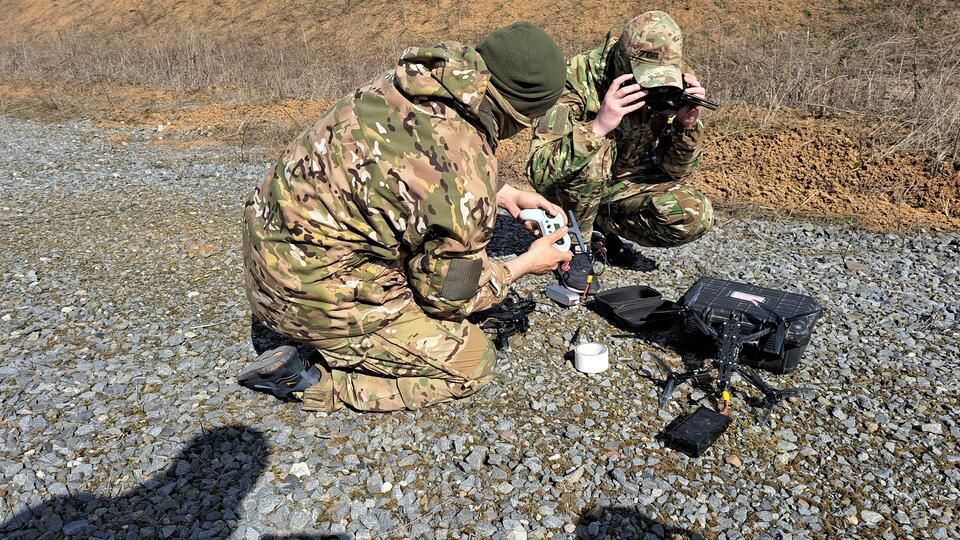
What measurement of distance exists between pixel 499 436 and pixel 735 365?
1.22 meters

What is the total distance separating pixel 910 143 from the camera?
248 inches

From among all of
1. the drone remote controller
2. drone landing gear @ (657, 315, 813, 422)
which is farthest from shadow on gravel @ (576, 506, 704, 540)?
the drone remote controller

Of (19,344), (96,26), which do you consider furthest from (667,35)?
(96,26)

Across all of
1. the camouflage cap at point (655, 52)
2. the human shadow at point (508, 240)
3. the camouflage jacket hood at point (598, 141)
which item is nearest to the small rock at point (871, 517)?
the camouflage jacket hood at point (598, 141)

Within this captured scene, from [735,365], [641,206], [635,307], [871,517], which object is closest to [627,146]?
[641,206]

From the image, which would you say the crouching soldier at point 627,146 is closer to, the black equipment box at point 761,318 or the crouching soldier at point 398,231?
the black equipment box at point 761,318

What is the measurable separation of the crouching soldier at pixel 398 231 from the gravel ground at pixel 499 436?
233mm

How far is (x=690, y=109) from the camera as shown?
4.39 m

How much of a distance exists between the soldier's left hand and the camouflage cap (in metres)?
0.11

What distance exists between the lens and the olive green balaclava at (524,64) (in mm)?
2514

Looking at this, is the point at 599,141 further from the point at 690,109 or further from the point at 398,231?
the point at 398,231

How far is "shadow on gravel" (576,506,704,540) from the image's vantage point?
2543mm

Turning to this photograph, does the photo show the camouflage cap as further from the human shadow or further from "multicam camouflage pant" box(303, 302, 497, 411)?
"multicam camouflage pant" box(303, 302, 497, 411)

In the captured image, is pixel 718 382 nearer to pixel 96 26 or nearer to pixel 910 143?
pixel 910 143
